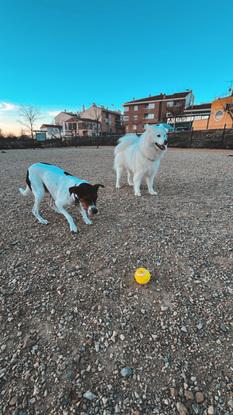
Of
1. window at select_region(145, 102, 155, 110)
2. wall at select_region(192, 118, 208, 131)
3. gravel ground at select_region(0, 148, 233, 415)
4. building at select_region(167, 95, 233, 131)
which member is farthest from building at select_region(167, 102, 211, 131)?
gravel ground at select_region(0, 148, 233, 415)

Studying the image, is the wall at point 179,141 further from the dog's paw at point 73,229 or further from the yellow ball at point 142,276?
the yellow ball at point 142,276

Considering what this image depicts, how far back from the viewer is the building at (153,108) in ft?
125

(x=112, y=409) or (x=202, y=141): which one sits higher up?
(x=202, y=141)

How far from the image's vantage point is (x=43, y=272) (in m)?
1.88

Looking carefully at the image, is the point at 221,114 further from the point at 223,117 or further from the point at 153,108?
the point at 153,108

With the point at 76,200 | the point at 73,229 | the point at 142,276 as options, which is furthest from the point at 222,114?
the point at 142,276

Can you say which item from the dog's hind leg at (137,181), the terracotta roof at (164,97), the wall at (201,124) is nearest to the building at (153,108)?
the terracotta roof at (164,97)

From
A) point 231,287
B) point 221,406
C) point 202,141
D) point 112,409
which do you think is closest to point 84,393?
point 112,409

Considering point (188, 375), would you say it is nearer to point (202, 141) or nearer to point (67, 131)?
point (202, 141)

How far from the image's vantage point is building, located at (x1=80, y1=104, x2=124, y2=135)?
4975 cm

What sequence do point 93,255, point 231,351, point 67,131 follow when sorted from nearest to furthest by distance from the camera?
1. point 231,351
2. point 93,255
3. point 67,131

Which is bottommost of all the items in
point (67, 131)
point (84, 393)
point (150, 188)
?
point (84, 393)

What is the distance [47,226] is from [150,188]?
263 centimetres

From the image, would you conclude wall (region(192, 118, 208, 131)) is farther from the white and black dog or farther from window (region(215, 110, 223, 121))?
the white and black dog
